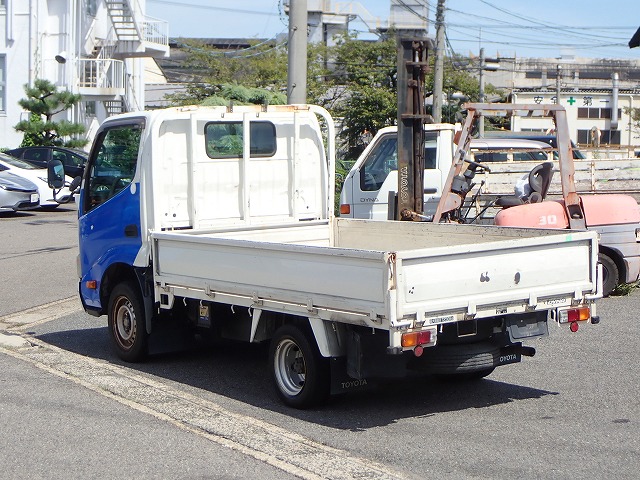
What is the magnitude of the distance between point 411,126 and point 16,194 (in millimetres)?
14172

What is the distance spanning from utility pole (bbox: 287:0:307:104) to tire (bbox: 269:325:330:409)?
24.6ft

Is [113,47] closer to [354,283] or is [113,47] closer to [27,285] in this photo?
[27,285]

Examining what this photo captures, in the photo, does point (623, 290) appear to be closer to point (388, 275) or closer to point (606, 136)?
point (388, 275)

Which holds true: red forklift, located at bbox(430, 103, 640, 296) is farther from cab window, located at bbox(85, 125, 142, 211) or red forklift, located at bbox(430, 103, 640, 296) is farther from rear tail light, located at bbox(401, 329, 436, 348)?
rear tail light, located at bbox(401, 329, 436, 348)

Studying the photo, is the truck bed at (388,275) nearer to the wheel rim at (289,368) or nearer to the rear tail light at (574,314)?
the rear tail light at (574,314)

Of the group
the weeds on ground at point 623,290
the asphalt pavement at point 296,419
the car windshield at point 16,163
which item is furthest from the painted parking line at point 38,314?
the car windshield at point 16,163

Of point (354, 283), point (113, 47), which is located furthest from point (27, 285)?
point (113, 47)

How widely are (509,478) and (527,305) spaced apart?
5.53 ft

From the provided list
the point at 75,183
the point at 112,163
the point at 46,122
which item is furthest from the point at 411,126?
the point at 46,122

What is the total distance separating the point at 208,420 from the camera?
733 cm

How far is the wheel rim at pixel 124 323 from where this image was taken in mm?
9484

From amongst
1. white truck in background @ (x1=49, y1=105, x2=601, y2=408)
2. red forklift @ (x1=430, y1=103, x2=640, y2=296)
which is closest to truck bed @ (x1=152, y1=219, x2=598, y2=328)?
white truck in background @ (x1=49, y1=105, x2=601, y2=408)

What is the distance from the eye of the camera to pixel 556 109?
38.4 ft

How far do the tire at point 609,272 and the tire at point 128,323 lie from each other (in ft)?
20.0
